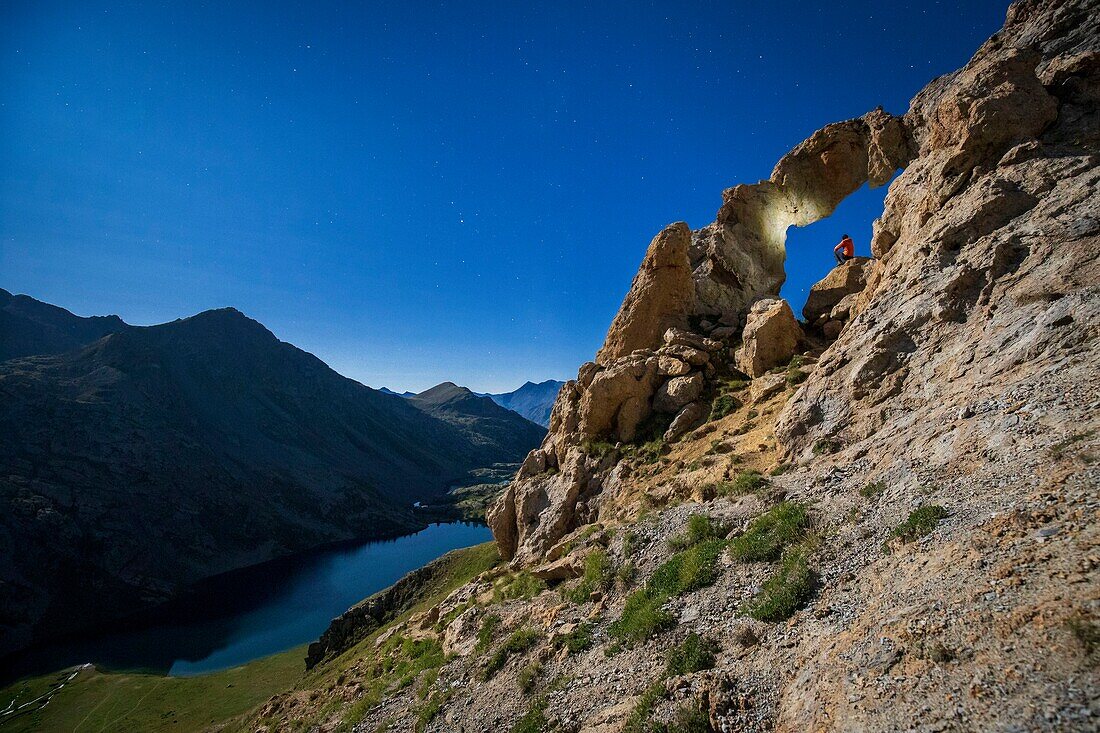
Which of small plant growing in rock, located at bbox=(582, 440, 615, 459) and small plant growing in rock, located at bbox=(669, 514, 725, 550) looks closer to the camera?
small plant growing in rock, located at bbox=(669, 514, 725, 550)

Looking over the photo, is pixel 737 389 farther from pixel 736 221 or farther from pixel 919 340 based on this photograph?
pixel 736 221

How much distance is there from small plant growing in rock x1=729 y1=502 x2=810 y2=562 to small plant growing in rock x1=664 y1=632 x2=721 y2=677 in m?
2.74

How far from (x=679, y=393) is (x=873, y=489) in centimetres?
1358

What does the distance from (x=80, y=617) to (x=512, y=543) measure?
122833mm

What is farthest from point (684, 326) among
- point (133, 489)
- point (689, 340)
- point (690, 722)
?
point (133, 489)

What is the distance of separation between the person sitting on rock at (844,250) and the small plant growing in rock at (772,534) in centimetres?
2430

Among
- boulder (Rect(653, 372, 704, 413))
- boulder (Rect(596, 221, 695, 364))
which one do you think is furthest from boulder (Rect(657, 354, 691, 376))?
boulder (Rect(596, 221, 695, 364))

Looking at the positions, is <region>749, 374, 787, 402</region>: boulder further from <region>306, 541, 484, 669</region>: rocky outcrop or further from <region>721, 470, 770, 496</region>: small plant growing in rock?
<region>306, 541, 484, 669</region>: rocky outcrop

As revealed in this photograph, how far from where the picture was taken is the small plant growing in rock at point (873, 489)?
35.3 ft

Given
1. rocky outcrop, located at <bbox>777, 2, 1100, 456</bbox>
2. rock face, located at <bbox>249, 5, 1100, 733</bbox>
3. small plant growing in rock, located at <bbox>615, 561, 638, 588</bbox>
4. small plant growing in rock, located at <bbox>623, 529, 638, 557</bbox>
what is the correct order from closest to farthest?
rock face, located at <bbox>249, 5, 1100, 733</bbox>, rocky outcrop, located at <bbox>777, 2, 1100, 456</bbox>, small plant growing in rock, located at <bbox>615, 561, 638, 588</bbox>, small plant growing in rock, located at <bbox>623, 529, 638, 557</bbox>

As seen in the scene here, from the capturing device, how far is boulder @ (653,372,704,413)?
955 inches

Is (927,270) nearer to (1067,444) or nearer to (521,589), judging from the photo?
(1067,444)

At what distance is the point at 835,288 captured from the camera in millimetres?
27109

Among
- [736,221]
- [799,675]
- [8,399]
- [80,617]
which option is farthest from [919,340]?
[8,399]
